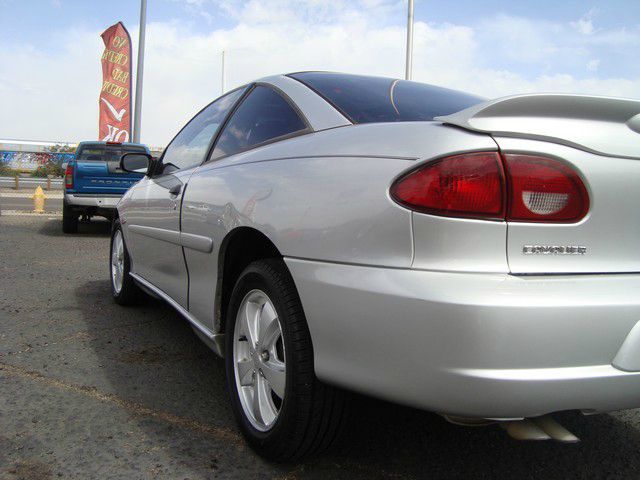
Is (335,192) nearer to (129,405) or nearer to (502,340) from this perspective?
(502,340)

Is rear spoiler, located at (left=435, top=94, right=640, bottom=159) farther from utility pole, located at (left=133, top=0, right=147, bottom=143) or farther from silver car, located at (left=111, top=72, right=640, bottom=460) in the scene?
utility pole, located at (left=133, top=0, right=147, bottom=143)

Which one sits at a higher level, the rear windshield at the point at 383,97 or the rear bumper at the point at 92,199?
the rear windshield at the point at 383,97

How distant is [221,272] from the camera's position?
252 centimetres

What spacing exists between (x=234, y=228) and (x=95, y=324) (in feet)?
7.19

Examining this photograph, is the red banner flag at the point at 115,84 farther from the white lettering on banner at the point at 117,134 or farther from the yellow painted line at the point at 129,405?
the yellow painted line at the point at 129,405

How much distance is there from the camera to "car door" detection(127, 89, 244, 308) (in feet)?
10.2

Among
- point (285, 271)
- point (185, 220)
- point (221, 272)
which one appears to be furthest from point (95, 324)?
point (285, 271)

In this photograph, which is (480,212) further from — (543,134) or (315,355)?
(315,355)

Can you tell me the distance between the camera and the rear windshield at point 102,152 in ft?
34.9

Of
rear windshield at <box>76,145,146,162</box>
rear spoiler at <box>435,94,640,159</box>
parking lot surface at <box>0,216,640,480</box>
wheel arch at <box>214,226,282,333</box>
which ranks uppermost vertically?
rear windshield at <box>76,145,146,162</box>

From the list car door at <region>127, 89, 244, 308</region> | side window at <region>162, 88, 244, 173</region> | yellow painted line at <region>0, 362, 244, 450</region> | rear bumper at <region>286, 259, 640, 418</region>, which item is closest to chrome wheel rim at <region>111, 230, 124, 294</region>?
car door at <region>127, 89, 244, 308</region>

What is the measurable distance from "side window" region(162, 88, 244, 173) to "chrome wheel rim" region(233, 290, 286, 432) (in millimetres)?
1221

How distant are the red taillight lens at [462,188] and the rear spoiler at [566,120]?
104 millimetres

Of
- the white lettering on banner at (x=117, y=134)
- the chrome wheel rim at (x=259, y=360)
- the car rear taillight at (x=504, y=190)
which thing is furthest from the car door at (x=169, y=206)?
the white lettering on banner at (x=117, y=134)
